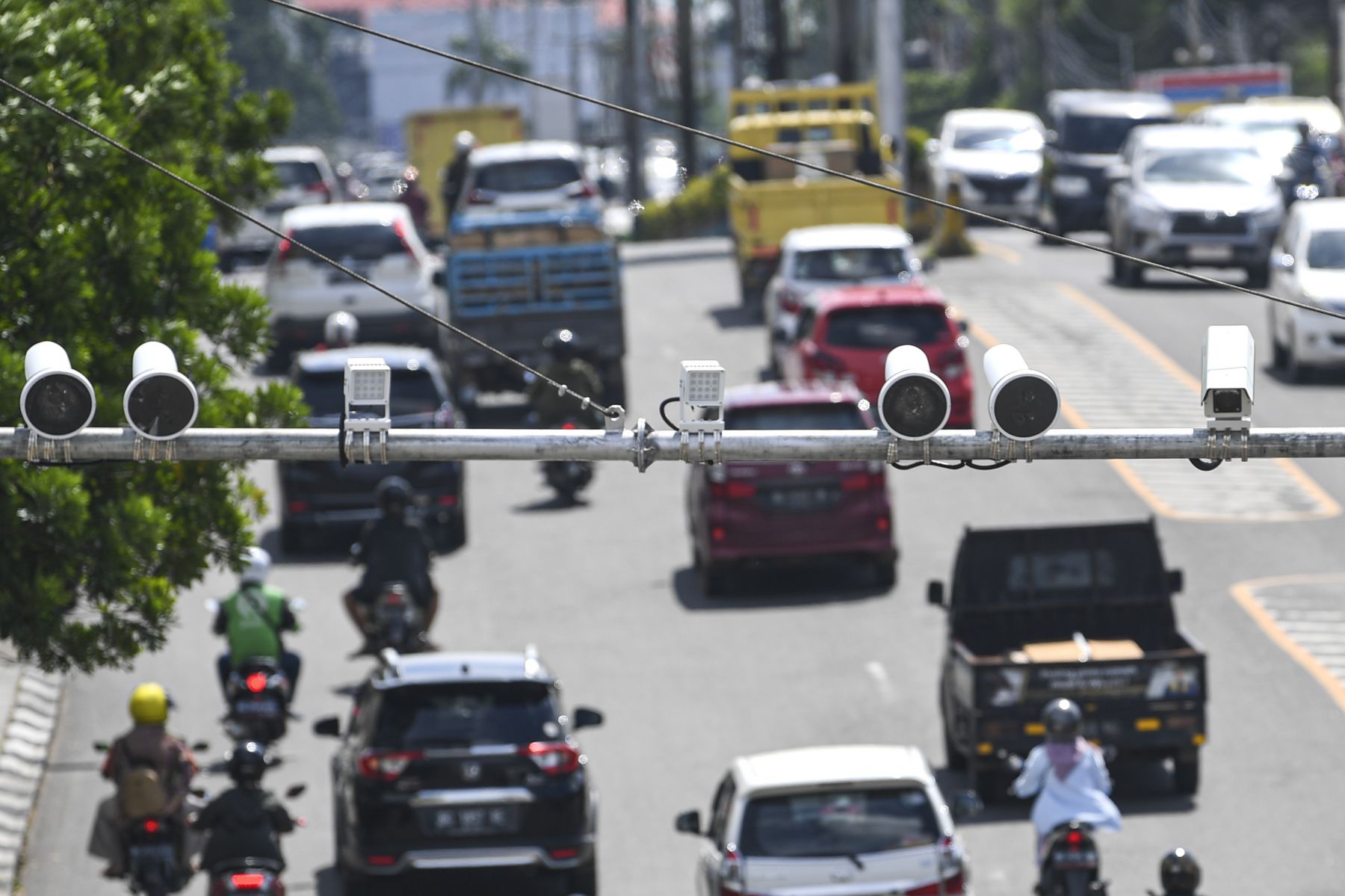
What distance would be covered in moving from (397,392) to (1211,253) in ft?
50.7

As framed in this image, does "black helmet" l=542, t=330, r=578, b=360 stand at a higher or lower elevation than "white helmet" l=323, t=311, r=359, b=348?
lower

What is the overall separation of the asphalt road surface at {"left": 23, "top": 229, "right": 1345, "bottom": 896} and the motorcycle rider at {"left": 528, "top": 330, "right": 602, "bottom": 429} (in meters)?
1.09

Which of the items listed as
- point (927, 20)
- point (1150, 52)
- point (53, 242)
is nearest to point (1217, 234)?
point (53, 242)

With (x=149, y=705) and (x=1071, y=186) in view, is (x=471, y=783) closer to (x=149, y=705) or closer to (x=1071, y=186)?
(x=149, y=705)

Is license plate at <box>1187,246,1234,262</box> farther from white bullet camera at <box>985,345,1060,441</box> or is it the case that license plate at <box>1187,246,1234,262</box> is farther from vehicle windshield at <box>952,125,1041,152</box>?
white bullet camera at <box>985,345,1060,441</box>

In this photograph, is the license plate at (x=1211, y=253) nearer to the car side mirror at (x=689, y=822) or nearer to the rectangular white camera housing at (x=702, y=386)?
the car side mirror at (x=689, y=822)

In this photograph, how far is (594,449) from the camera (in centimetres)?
901

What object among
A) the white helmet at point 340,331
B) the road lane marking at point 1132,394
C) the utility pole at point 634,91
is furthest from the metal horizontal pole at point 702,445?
the utility pole at point 634,91

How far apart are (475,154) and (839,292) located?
14.1 m

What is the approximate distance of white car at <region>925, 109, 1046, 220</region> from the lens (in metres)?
45.8

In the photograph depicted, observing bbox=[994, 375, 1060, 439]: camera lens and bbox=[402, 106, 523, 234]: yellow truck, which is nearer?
bbox=[994, 375, 1060, 439]: camera lens

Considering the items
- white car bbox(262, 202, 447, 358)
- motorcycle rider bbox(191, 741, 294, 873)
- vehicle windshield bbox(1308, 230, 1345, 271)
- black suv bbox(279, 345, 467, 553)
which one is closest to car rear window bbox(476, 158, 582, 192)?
white car bbox(262, 202, 447, 358)

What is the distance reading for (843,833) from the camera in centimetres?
1316

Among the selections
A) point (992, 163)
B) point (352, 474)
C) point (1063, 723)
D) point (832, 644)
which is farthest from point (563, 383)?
point (992, 163)
